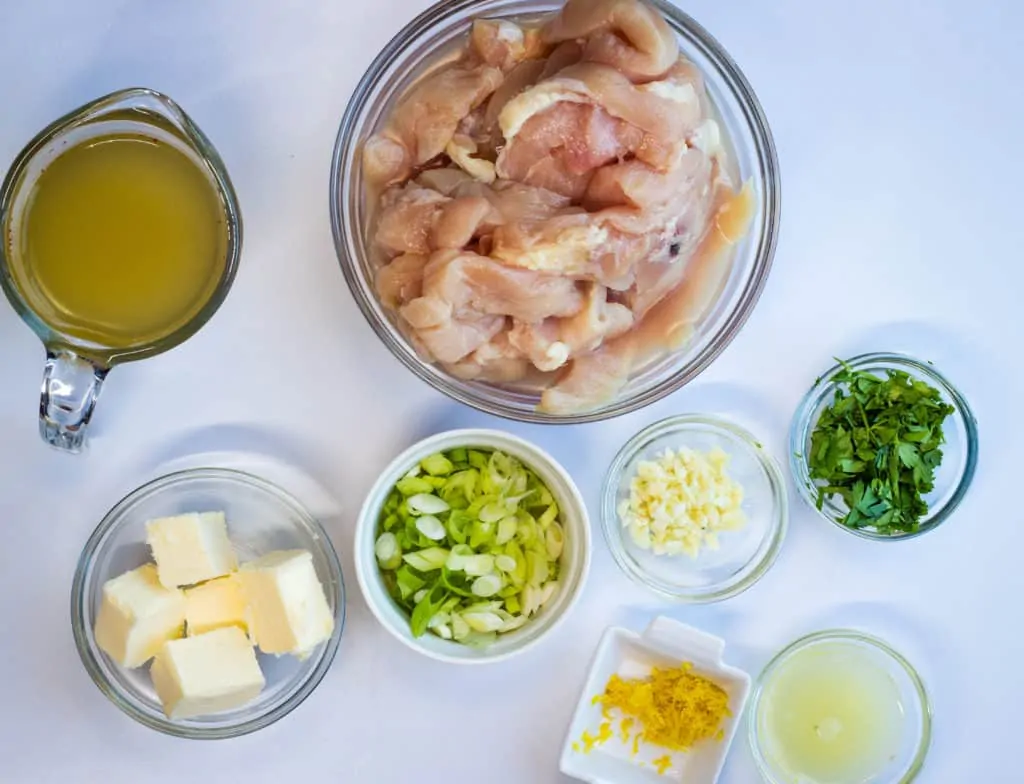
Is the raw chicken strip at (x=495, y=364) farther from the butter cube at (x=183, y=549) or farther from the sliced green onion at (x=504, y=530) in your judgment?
the butter cube at (x=183, y=549)

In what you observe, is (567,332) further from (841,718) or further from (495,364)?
(841,718)

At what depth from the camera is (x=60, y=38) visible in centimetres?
202

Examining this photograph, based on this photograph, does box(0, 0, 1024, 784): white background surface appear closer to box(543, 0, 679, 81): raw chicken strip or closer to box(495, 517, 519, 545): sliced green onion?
box(495, 517, 519, 545): sliced green onion

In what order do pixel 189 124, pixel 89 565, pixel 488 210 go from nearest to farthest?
pixel 488 210 → pixel 189 124 → pixel 89 565

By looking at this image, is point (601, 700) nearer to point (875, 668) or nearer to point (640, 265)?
point (875, 668)

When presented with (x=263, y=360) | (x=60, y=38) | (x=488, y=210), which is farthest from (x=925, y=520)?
(x=60, y=38)

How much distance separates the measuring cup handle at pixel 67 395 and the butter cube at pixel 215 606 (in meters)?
0.37

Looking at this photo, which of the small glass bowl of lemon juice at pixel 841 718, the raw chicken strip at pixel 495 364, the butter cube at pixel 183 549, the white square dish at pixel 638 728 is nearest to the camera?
the raw chicken strip at pixel 495 364

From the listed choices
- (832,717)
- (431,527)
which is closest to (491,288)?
(431,527)

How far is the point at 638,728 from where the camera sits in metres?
2.14

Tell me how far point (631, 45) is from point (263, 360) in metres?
0.92

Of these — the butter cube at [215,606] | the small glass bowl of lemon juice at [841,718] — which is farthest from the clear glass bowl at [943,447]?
the butter cube at [215,606]

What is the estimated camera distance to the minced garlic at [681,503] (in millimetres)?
2104

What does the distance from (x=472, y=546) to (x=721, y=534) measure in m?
0.53
